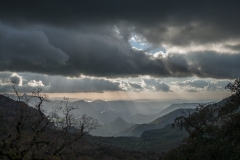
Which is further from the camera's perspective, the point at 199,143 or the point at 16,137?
the point at 199,143

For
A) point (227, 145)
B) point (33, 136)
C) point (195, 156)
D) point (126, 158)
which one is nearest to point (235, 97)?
point (227, 145)

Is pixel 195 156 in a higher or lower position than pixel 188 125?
lower

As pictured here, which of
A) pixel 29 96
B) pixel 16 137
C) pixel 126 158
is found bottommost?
pixel 126 158

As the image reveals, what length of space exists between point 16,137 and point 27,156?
3.05 metres

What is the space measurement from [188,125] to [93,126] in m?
25.2

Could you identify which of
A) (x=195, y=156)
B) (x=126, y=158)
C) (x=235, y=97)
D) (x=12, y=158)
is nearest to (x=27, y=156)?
(x=12, y=158)

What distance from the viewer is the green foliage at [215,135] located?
32688 millimetres

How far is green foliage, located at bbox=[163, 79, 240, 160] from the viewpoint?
32.7 metres

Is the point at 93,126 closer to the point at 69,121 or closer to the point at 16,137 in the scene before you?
the point at 69,121

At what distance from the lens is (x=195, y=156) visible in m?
36.4

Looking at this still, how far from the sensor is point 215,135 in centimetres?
4050

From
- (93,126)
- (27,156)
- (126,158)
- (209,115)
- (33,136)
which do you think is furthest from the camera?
(126,158)

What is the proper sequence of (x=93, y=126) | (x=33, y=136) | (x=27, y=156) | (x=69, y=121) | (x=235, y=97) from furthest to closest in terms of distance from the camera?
(x=235, y=97), (x=93, y=126), (x=69, y=121), (x=33, y=136), (x=27, y=156)

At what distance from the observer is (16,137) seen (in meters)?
26.3
